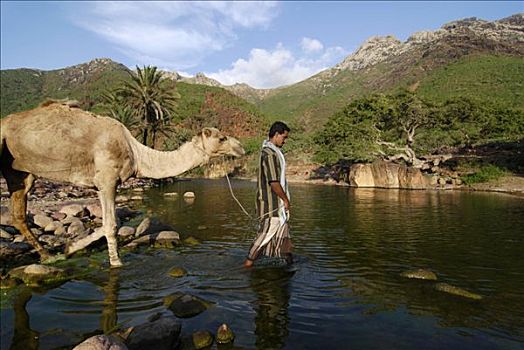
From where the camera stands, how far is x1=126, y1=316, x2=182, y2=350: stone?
4.05 meters

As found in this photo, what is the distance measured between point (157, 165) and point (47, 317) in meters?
3.36

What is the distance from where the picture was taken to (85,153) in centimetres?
700

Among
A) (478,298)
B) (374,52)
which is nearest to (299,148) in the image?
(478,298)

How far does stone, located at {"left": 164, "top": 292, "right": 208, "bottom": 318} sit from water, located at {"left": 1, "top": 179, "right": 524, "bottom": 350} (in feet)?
0.38

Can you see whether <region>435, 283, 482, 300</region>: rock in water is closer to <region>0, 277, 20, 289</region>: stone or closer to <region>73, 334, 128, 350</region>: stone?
<region>73, 334, 128, 350</region>: stone

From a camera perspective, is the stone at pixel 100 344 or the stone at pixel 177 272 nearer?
the stone at pixel 100 344

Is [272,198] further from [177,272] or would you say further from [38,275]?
[38,275]

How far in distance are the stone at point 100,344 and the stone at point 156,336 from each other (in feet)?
1.49

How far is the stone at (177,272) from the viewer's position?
696 cm

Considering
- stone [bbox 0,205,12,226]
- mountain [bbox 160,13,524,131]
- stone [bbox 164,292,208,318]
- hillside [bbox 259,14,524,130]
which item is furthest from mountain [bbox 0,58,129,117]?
stone [bbox 164,292,208,318]

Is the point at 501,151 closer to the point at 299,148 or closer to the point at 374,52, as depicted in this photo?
the point at 299,148

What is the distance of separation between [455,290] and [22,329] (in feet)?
20.1

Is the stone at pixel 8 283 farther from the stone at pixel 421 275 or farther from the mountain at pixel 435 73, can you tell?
the mountain at pixel 435 73

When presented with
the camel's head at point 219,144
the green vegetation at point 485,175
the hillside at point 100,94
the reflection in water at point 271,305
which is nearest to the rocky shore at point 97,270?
the reflection in water at point 271,305
